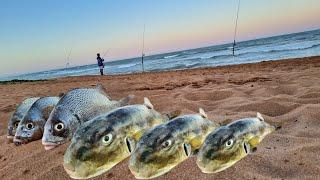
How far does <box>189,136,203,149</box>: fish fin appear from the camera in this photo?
0.73 meters

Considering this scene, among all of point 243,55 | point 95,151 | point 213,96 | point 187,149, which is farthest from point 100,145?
point 243,55

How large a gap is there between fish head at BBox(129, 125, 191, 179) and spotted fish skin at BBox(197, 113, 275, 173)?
0.04 m

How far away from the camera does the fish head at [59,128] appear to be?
110 cm

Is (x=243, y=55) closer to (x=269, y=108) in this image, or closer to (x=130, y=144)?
(x=269, y=108)

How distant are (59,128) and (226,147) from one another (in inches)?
23.1

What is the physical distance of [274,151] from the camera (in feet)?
9.32

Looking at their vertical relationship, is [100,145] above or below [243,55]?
above

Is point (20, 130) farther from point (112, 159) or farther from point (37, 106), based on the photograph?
point (112, 159)

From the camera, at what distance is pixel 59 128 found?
1119 millimetres

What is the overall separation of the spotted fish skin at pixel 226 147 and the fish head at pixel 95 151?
0.15 metres

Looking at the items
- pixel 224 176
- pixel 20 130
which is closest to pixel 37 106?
pixel 20 130

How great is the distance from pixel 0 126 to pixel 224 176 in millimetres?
5314

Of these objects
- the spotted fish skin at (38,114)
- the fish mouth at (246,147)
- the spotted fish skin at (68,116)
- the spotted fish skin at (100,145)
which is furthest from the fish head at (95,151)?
the spotted fish skin at (38,114)

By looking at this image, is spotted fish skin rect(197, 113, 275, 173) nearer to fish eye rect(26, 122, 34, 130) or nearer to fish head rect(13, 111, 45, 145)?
fish head rect(13, 111, 45, 145)
